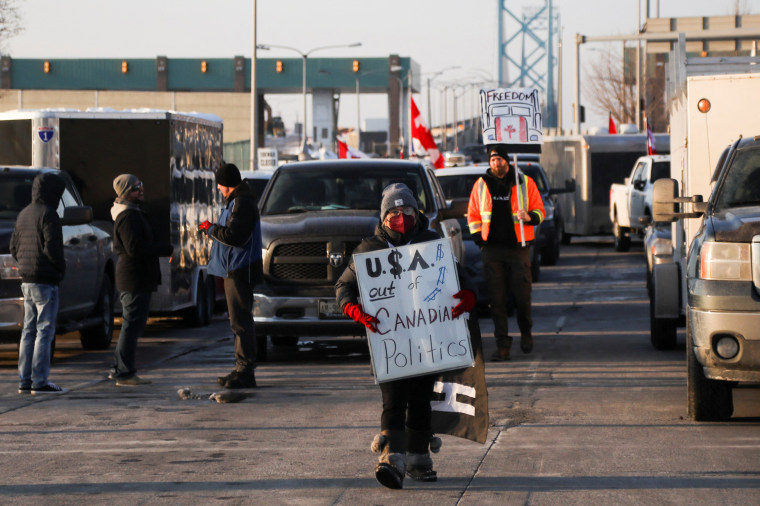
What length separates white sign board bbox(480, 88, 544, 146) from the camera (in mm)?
16109

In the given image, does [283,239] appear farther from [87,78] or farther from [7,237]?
[87,78]

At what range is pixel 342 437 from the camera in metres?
9.15

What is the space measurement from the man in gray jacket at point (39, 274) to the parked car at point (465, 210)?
13.6 ft

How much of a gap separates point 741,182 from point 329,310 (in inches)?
169

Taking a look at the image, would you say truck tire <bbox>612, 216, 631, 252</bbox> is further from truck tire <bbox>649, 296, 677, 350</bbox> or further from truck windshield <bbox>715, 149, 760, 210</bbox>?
truck windshield <bbox>715, 149, 760, 210</bbox>

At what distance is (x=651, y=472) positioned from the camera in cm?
785

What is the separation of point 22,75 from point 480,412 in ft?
304

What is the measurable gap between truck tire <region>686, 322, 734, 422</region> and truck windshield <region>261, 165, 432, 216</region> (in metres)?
5.18

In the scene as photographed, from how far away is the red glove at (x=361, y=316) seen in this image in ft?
24.7

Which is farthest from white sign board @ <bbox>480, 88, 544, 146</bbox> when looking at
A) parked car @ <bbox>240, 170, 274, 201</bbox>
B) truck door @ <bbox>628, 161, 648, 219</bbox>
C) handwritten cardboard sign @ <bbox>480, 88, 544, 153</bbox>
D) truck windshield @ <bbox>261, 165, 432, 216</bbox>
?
truck door @ <bbox>628, 161, 648, 219</bbox>

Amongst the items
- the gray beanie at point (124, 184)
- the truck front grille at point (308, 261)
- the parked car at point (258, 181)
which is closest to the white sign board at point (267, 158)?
the parked car at point (258, 181)

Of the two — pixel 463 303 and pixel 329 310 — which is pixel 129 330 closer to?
pixel 329 310

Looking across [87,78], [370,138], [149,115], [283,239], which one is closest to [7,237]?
[283,239]

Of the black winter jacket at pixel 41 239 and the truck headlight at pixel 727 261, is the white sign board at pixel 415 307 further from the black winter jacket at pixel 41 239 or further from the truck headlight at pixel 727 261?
the black winter jacket at pixel 41 239
